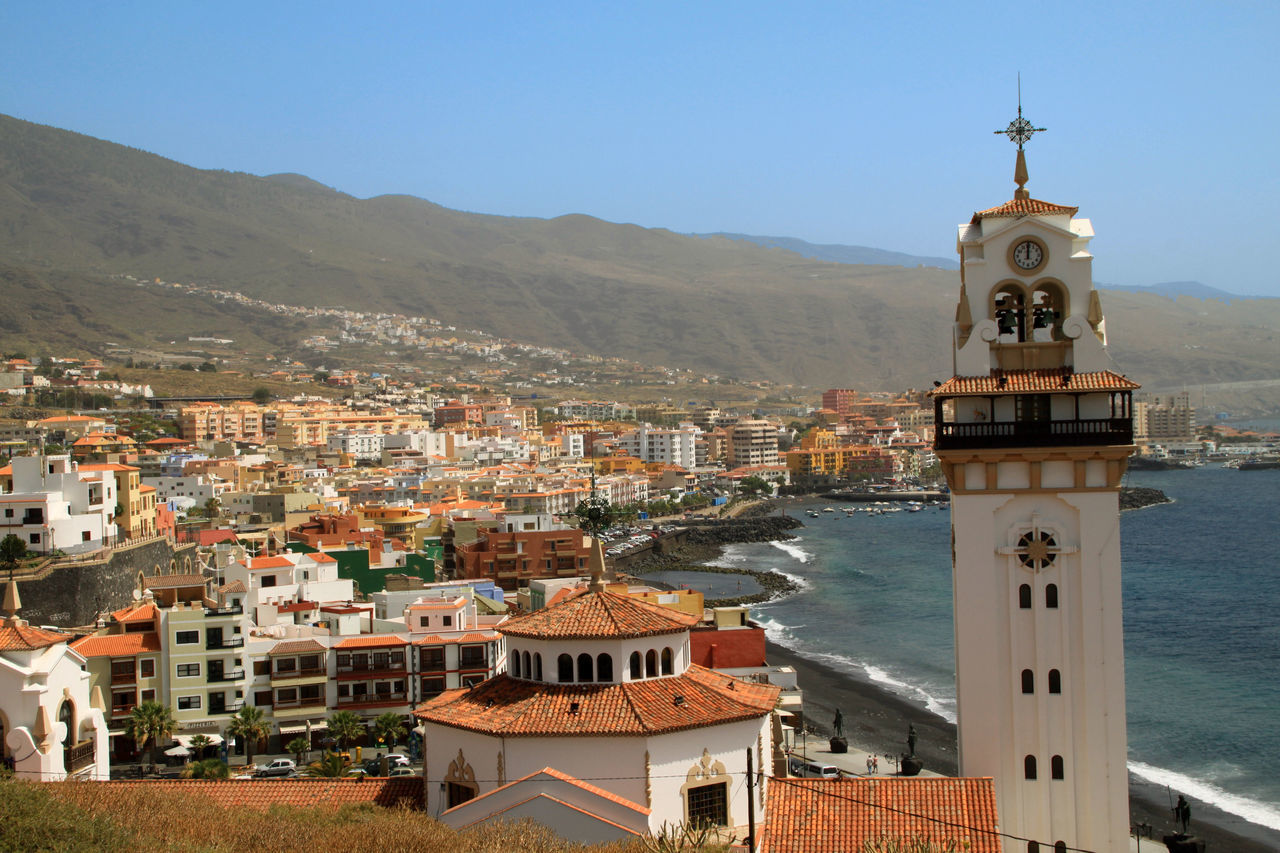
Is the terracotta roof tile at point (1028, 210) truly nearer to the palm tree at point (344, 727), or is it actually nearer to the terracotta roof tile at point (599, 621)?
the terracotta roof tile at point (599, 621)

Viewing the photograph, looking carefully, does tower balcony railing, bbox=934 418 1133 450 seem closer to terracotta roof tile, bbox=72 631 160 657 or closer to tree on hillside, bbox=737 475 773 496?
terracotta roof tile, bbox=72 631 160 657

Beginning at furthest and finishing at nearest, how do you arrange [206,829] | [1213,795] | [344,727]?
[1213,795] < [344,727] < [206,829]

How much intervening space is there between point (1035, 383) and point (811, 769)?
61.2 feet

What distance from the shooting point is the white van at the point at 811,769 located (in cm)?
3441

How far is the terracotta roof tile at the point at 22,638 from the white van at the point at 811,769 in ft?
66.2

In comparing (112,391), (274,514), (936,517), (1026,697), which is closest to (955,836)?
(1026,697)

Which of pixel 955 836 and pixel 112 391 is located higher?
pixel 112 391

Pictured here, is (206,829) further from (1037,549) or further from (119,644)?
(119,644)

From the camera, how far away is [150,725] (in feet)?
110

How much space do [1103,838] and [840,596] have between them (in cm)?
5454

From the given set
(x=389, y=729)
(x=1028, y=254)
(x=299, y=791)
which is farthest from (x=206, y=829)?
(x=389, y=729)

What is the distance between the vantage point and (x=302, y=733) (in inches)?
1390

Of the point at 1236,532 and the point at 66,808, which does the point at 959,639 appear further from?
the point at 1236,532

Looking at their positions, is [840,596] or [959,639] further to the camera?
[840,596]
